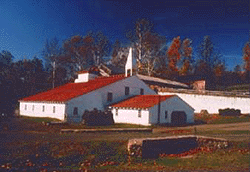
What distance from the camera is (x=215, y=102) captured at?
156 ft

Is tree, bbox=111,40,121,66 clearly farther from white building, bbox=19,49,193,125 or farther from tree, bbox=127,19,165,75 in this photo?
white building, bbox=19,49,193,125

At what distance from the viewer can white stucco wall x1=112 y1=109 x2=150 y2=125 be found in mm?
34484

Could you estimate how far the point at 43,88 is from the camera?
63812 mm

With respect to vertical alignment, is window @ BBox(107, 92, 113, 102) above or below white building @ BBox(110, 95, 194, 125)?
above

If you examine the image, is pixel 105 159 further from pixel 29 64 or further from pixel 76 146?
pixel 29 64

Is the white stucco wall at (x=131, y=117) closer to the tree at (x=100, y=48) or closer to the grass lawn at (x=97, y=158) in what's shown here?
the grass lawn at (x=97, y=158)

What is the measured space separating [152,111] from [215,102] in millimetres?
17220

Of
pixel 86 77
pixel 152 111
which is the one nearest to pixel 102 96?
pixel 152 111

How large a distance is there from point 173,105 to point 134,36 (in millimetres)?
34437

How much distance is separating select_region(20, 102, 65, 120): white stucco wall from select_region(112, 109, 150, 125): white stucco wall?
6854 mm

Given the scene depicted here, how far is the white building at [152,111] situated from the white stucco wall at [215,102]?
9.74 metres

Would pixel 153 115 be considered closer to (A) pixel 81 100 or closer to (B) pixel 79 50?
(A) pixel 81 100

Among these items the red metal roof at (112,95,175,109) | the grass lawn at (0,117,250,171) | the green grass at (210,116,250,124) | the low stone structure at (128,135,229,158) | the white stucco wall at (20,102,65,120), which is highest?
the red metal roof at (112,95,175,109)

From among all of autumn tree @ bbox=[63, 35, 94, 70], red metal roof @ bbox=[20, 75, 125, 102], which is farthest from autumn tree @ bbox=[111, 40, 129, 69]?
red metal roof @ bbox=[20, 75, 125, 102]
